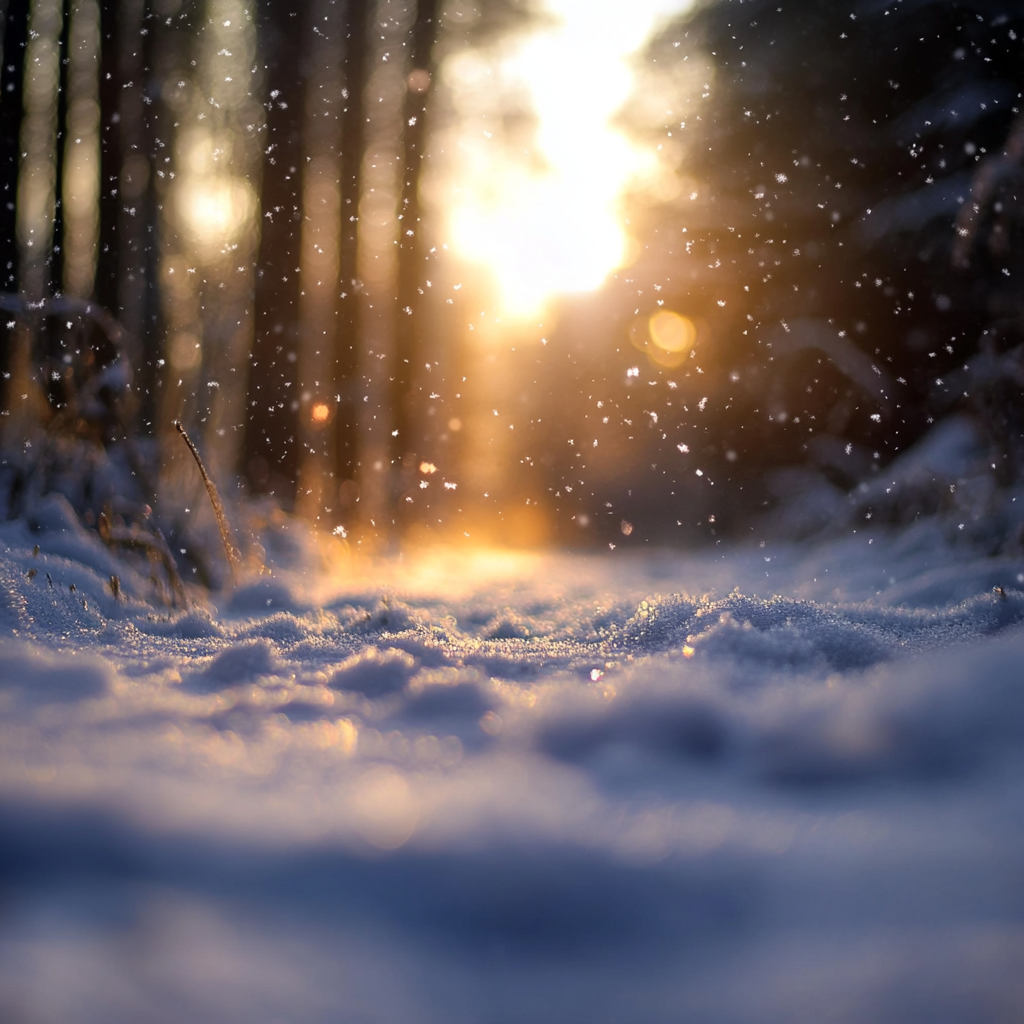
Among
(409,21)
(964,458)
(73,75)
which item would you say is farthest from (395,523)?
(409,21)

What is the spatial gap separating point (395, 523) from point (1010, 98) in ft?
14.8

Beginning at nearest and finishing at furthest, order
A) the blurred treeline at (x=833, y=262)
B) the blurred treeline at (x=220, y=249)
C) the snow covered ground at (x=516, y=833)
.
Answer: the snow covered ground at (x=516, y=833)
the blurred treeline at (x=220, y=249)
the blurred treeline at (x=833, y=262)

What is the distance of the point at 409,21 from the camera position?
6180 mm

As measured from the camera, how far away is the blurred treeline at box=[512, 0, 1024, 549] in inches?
118

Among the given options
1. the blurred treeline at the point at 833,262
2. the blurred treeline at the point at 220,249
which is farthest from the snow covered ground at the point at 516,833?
the blurred treeline at the point at 833,262

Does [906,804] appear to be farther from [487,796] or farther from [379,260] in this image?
[379,260]

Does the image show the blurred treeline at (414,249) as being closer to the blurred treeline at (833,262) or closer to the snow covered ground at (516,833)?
the blurred treeline at (833,262)

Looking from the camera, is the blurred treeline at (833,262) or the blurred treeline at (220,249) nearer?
the blurred treeline at (220,249)

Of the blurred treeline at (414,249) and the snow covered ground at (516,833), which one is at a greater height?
the blurred treeline at (414,249)

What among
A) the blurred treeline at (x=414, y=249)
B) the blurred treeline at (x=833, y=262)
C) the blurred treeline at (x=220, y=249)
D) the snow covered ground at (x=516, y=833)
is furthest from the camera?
the blurred treeline at (x=833, y=262)

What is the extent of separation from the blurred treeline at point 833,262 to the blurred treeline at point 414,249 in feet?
0.08

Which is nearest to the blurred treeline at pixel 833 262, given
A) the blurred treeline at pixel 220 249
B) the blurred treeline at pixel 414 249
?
the blurred treeline at pixel 414 249

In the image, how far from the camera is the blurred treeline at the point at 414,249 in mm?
2740

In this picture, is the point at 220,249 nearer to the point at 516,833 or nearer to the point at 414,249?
the point at 414,249
